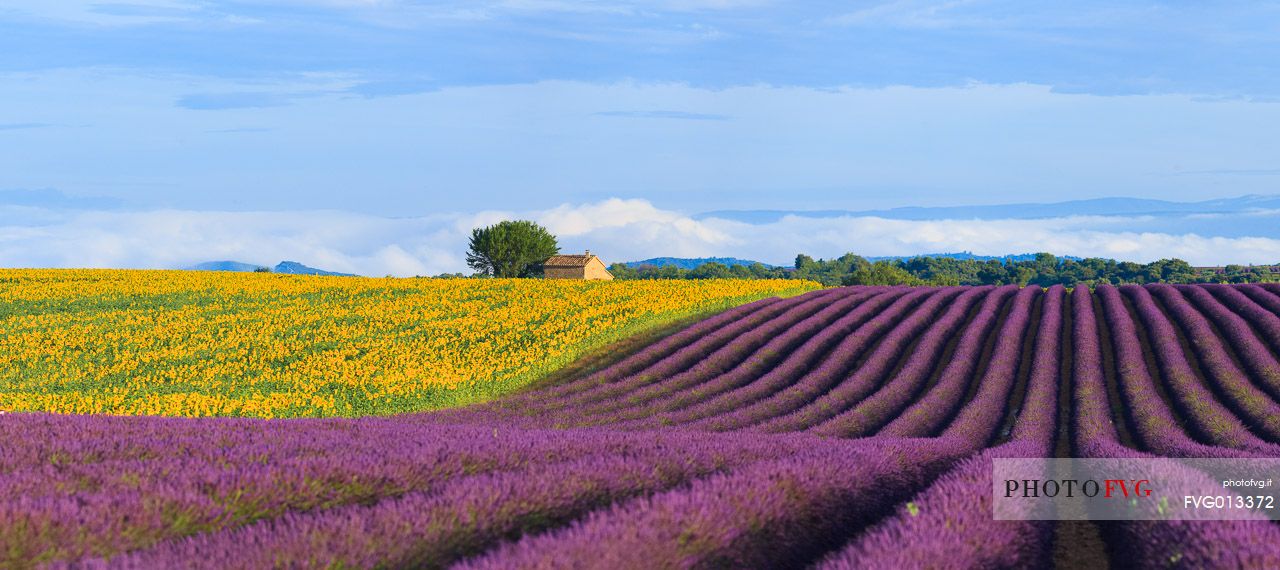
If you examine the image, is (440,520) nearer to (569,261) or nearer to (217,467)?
(217,467)

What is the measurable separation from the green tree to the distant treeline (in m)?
8.72

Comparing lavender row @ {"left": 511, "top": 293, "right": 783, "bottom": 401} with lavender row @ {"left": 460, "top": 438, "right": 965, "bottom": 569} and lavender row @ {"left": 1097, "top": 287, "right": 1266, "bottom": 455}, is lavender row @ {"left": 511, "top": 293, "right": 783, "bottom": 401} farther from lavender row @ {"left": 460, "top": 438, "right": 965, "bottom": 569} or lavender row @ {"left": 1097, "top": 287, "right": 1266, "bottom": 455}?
lavender row @ {"left": 460, "top": 438, "right": 965, "bottom": 569}

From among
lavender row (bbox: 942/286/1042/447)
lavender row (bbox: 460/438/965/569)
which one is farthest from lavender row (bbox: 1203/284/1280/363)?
lavender row (bbox: 460/438/965/569)

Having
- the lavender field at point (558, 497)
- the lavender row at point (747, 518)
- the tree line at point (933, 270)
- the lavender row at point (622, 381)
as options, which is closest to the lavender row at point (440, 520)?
the lavender field at point (558, 497)

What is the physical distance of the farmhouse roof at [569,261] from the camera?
82.1 meters

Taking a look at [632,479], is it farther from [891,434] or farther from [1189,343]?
[1189,343]

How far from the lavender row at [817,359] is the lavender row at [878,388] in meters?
0.71

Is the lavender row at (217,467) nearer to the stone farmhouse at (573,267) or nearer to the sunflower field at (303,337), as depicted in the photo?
the sunflower field at (303,337)

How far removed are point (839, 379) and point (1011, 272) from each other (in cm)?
8591

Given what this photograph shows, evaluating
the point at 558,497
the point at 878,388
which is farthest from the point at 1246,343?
the point at 558,497

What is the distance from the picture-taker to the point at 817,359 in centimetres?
2616

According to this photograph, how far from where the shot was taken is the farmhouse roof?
8206 centimetres

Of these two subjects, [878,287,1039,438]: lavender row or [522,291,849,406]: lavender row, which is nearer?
[878,287,1039,438]: lavender row

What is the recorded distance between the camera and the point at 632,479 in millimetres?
7297
